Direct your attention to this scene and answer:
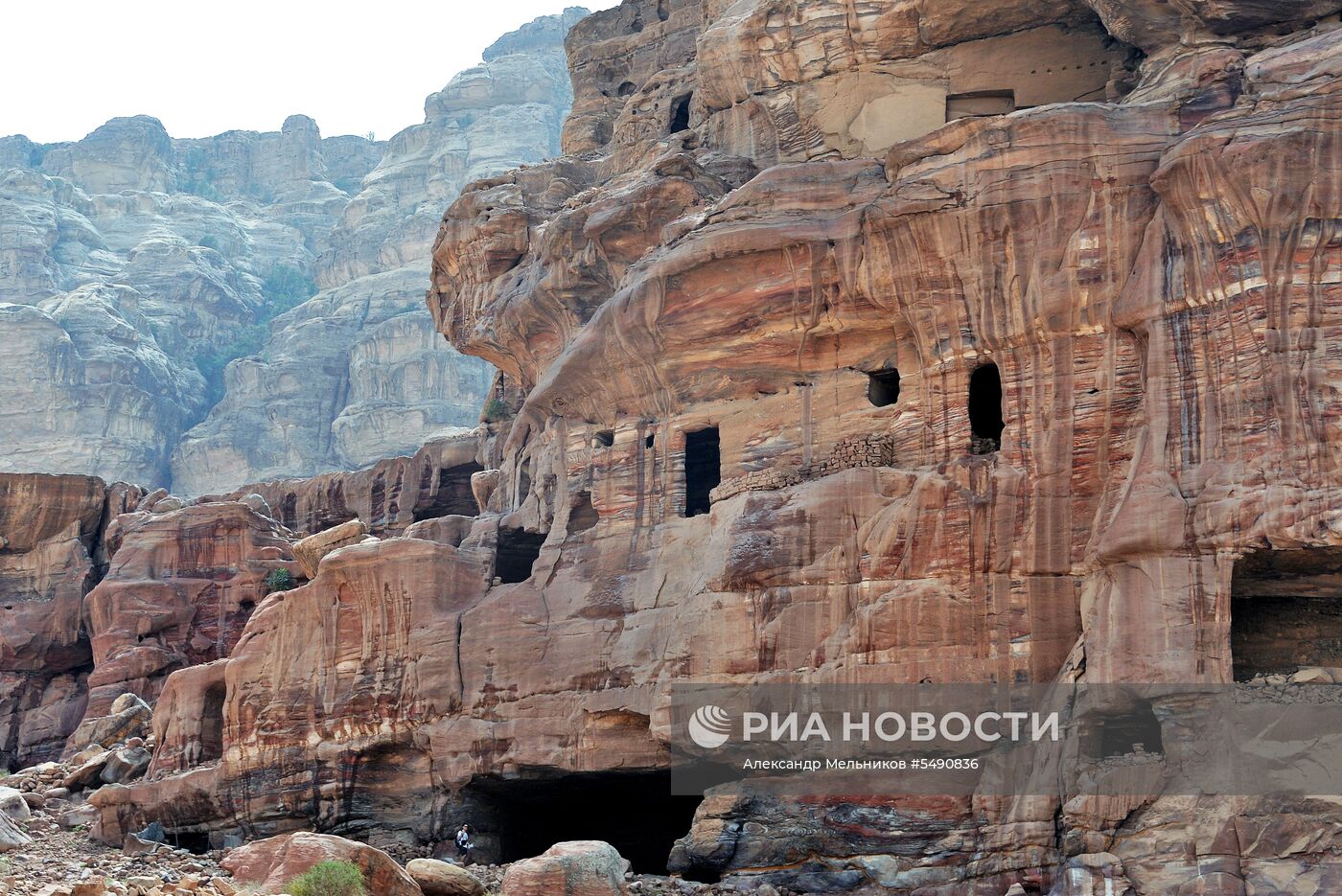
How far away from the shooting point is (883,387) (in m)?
34.1

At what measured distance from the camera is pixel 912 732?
29.5m

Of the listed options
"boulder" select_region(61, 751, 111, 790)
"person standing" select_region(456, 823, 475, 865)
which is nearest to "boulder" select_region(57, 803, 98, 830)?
"boulder" select_region(61, 751, 111, 790)

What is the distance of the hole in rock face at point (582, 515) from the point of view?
37.9 m

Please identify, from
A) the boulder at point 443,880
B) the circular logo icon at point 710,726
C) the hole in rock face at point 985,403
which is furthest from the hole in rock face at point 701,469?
the boulder at point 443,880

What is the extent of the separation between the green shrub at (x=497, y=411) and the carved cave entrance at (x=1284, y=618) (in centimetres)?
2752

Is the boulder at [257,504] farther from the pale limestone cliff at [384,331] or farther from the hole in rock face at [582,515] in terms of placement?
the pale limestone cliff at [384,331]

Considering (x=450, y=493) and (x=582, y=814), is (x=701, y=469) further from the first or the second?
(x=450, y=493)

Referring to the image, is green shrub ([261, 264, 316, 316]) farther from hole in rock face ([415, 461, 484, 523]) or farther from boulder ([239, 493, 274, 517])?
hole in rock face ([415, 461, 484, 523])

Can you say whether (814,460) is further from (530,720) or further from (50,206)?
(50,206)

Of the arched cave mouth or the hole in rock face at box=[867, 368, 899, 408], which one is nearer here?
the hole in rock face at box=[867, 368, 899, 408]

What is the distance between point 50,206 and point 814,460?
407 ft

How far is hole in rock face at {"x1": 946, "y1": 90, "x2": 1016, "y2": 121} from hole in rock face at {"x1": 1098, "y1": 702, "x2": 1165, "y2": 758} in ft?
51.1

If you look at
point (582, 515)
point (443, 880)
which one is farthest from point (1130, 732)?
point (582, 515)

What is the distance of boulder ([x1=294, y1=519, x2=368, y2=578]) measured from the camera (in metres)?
44.9
